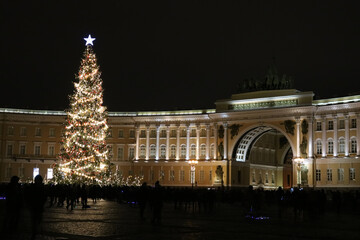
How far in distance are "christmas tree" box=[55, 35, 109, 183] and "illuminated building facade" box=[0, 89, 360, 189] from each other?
880 inches

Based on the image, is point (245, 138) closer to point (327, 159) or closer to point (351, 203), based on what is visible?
point (327, 159)

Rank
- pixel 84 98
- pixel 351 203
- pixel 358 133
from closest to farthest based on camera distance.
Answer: pixel 351 203, pixel 84 98, pixel 358 133

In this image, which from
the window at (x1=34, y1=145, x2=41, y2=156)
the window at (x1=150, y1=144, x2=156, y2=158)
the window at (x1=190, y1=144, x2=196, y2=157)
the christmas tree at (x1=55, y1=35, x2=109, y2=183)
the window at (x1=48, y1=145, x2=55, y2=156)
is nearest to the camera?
the christmas tree at (x1=55, y1=35, x2=109, y2=183)

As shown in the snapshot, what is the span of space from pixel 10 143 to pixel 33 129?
344 centimetres

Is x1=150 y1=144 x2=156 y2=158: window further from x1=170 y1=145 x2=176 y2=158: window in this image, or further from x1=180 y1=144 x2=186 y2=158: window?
x1=180 y1=144 x2=186 y2=158: window

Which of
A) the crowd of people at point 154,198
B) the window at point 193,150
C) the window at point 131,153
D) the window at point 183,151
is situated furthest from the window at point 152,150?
the crowd of people at point 154,198

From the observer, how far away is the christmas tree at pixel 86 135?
42.7 metres

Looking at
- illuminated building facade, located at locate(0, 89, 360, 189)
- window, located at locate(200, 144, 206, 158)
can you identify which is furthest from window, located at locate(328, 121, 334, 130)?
window, located at locate(200, 144, 206, 158)

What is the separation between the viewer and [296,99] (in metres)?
61.9

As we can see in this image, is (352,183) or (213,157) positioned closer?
(352,183)

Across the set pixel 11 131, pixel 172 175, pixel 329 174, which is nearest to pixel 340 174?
pixel 329 174

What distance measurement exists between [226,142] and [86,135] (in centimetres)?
2723

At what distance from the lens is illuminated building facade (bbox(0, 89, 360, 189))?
59094mm

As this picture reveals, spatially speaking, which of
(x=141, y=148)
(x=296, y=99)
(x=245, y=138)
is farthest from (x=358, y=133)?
(x=141, y=148)
